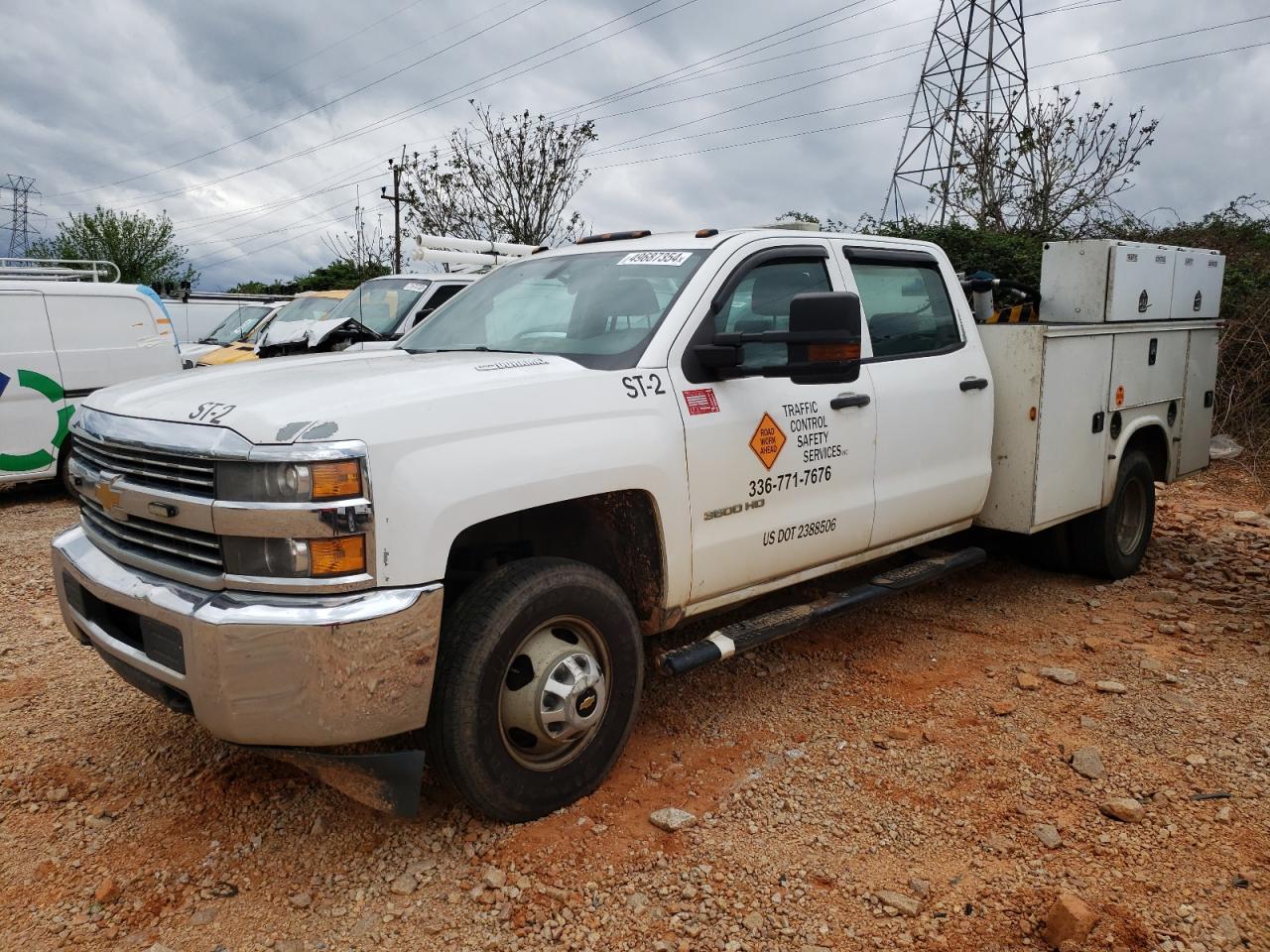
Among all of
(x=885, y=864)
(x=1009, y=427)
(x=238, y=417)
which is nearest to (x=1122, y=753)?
(x=885, y=864)

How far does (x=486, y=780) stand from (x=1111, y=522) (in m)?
4.25

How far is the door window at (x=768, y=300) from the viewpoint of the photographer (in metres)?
3.60

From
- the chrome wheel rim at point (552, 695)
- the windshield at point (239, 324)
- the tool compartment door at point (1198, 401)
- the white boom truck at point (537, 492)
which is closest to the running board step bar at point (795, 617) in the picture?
the white boom truck at point (537, 492)

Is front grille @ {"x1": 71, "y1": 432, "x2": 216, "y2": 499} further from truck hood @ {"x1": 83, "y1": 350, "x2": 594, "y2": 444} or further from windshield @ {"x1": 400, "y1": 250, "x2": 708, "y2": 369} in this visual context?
windshield @ {"x1": 400, "y1": 250, "x2": 708, "y2": 369}

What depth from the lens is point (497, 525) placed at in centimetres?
305

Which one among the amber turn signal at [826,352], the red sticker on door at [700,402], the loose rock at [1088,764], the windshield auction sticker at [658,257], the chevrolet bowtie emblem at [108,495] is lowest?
the loose rock at [1088,764]

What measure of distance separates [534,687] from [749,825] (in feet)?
2.77

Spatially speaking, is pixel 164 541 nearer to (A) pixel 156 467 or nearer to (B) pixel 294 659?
(A) pixel 156 467

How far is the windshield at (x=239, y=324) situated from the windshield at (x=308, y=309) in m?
2.30

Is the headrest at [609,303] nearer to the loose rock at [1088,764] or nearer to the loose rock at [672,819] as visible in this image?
the loose rock at [672,819]

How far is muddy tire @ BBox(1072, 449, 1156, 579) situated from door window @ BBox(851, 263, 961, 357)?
5.53 ft

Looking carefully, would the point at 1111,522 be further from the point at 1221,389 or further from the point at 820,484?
the point at 1221,389

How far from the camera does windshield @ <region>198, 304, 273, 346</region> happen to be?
1379 centimetres

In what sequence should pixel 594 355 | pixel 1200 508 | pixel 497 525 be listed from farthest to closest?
1. pixel 1200 508
2. pixel 594 355
3. pixel 497 525
